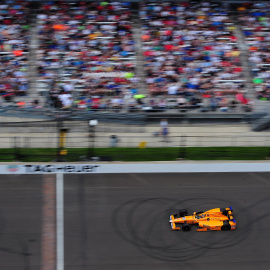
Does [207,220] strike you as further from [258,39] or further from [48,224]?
[258,39]

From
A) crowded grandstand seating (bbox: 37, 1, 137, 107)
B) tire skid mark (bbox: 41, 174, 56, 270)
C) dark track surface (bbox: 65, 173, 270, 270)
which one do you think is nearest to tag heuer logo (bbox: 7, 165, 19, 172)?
tire skid mark (bbox: 41, 174, 56, 270)

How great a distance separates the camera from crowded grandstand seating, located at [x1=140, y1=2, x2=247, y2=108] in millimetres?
19562

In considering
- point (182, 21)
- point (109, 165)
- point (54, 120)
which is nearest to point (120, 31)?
point (182, 21)

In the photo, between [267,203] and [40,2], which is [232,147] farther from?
[40,2]

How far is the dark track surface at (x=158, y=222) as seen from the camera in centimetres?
1226

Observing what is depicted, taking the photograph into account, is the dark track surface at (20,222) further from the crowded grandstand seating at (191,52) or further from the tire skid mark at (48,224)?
the crowded grandstand seating at (191,52)

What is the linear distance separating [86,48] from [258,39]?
8.82 metres

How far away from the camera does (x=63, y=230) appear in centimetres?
1305

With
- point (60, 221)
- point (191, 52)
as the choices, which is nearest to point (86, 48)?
point (191, 52)

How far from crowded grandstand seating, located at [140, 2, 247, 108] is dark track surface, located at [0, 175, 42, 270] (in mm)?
7545

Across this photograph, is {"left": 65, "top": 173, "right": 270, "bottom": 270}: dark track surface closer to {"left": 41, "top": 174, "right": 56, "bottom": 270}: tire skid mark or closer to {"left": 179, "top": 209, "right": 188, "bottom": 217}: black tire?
{"left": 41, "top": 174, "right": 56, "bottom": 270}: tire skid mark

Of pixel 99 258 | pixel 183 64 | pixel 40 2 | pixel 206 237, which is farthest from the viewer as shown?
A: pixel 40 2

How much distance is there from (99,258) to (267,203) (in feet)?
20.7

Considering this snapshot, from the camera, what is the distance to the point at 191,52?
67.5 ft
